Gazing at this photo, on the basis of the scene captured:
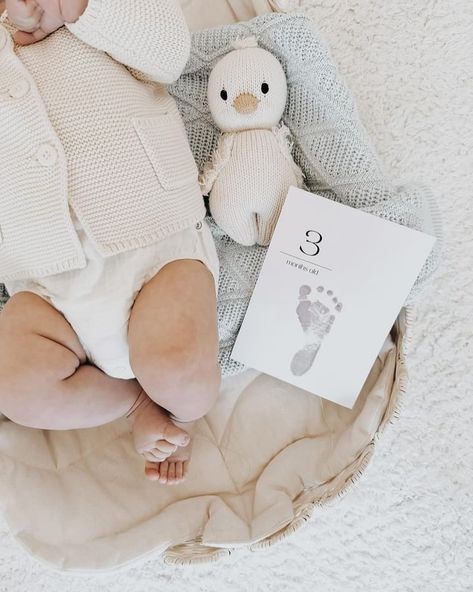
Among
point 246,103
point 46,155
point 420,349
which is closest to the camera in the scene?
point 46,155

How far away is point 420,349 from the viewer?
1.15m

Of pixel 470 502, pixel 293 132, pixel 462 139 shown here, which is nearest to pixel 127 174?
pixel 293 132

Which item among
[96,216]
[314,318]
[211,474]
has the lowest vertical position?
[211,474]

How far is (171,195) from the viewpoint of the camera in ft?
2.77

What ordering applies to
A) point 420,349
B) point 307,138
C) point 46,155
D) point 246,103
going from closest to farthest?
point 46,155 < point 246,103 < point 307,138 < point 420,349

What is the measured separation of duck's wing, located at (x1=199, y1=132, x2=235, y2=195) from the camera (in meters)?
0.95

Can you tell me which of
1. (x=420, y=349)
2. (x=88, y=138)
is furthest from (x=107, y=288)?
(x=420, y=349)

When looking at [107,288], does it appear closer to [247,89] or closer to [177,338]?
[177,338]

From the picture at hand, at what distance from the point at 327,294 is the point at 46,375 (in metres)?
0.44

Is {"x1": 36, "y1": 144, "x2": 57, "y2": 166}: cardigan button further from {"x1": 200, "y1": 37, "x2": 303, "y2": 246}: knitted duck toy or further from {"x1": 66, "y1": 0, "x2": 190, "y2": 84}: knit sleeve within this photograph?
{"x1": 200, "y1": 37, "x2": 303, "y2": 246}: knitted duck toy

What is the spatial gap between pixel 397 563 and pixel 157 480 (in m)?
0.52

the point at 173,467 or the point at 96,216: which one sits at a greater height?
the point at 96,216

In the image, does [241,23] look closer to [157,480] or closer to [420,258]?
[420,258]

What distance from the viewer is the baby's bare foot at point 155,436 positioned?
91 centimetres
